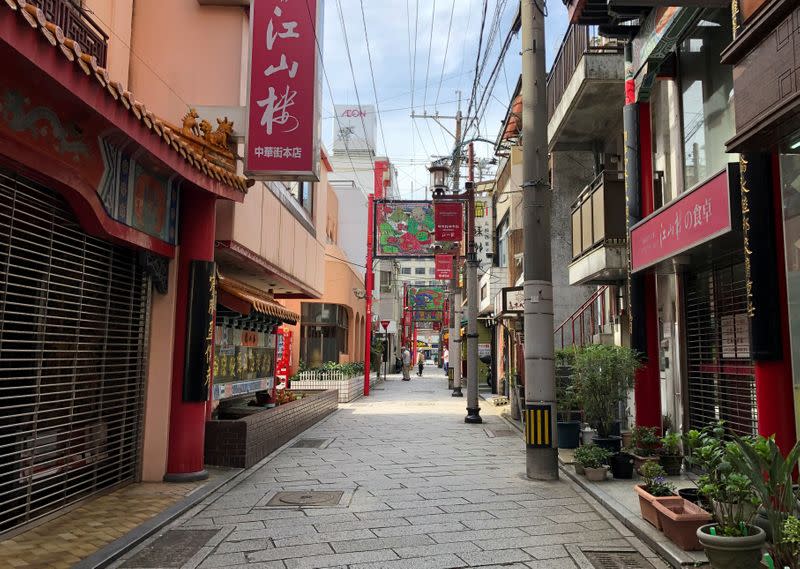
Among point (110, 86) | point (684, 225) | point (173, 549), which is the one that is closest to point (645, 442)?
point (684, 225)

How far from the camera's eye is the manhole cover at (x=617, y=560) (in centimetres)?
568

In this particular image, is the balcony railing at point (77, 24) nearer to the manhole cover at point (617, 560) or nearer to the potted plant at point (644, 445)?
the manhole cover at point (617, 560)

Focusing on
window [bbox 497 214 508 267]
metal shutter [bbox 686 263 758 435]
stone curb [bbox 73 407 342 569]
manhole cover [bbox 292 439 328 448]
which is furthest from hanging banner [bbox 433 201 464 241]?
stone curb [bbox 73 407 342 569]

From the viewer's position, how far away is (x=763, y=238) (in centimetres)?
700

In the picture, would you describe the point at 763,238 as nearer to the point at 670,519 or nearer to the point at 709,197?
the point at 709,197

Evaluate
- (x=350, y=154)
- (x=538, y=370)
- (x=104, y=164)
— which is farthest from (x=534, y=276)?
(x=350, y=154)

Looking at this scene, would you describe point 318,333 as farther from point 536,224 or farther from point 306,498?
point 306,498

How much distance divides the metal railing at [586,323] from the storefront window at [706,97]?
5.33 meters

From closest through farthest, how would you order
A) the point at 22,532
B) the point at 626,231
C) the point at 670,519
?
the point at 670,519
the point at 22,532
the point at 626,231

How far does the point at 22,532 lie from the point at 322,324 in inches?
888

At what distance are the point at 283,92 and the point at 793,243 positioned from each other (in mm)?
7182

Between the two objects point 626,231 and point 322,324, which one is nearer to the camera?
point 626,231

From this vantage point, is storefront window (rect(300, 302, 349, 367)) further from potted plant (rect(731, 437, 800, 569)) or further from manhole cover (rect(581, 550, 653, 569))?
potted plant (rect(731, 437, 800, 569))

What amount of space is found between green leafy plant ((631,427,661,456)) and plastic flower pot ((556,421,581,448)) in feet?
8.73
